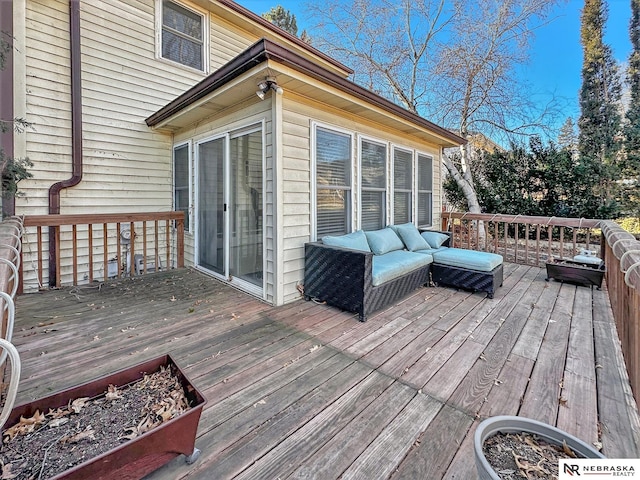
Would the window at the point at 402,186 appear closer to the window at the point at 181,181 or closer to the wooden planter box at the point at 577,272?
the wooden planter box at the point at 577,272

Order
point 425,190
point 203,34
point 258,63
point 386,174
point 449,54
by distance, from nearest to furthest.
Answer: point 258,63 < point 386,174 < point 203,34 < point 425,190 < point 449,54

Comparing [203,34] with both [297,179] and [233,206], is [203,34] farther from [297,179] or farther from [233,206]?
[297,179]

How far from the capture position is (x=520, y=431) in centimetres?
121

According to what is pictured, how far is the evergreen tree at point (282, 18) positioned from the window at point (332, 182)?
44.9ft

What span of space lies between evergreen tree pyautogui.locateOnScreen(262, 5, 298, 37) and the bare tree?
7285mm

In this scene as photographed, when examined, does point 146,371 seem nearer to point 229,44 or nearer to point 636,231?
point 229,44

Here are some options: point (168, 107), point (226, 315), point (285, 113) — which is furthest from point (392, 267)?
point (168, 107)

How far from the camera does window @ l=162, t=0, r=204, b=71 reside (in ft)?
17.5

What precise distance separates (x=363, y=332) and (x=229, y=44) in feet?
20.5

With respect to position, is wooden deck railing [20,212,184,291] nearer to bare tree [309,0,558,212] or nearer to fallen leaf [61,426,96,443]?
fallen leaf [61,426,96,443]

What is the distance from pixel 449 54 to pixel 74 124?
815cm

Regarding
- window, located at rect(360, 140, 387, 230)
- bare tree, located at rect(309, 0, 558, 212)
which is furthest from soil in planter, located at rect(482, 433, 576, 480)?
bare tree, located at rect(309, 0, 558, 212)

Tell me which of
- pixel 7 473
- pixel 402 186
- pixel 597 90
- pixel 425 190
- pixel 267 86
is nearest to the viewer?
pixel 7 473

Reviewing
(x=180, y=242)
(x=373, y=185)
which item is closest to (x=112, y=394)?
(x=373, y=185)
